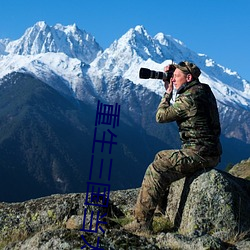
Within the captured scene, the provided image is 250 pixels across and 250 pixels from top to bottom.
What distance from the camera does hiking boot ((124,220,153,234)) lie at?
33.0 feet

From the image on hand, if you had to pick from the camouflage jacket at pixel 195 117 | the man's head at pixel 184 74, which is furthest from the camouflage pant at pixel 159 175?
the man's head at pixel 184 74

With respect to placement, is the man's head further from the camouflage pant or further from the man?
the camouflage pant

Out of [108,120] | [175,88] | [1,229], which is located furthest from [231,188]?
[1,229]

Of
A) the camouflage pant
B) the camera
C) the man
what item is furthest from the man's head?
the camouflage pant

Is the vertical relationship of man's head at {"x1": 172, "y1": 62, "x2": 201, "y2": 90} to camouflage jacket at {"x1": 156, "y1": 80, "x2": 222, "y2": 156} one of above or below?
above

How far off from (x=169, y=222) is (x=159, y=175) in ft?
4.29

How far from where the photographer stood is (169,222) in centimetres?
1096

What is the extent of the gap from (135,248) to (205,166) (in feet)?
12.6

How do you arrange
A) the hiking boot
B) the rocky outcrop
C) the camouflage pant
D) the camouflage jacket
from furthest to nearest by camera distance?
1. the camouflage jacket
2. the camouflage pant
3. the hiking boot
4. the rocky outcrop

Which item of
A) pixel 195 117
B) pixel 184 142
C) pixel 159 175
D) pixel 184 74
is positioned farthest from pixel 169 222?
pixel 184 74

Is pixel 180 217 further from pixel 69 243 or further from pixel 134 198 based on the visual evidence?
pixel 134 198

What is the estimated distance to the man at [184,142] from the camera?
10.3m

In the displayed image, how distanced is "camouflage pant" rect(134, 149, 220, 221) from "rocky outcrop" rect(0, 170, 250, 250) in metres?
0.35

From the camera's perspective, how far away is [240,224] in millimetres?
9523
